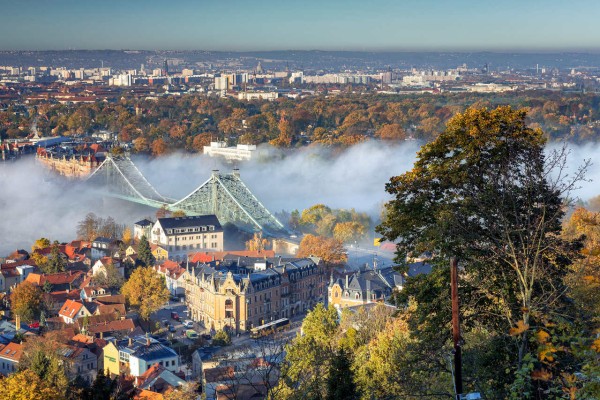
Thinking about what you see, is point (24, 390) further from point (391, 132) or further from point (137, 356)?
point (391, 132)

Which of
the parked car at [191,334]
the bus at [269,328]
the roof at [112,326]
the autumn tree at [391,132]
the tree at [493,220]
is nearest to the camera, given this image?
the tree at [493,220]

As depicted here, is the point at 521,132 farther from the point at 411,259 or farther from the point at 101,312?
the point at 101,312

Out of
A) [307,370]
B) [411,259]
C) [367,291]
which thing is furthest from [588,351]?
[367,291]

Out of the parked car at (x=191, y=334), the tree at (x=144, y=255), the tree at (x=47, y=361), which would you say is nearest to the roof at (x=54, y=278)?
the tree at (x=144, y=255)

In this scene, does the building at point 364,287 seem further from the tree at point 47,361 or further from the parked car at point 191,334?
the tree at point 47,361

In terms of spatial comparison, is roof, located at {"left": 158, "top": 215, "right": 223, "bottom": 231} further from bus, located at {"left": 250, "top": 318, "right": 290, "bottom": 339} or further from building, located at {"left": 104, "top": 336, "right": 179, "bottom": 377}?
building, located at {"left": 104, "top": 336, "right": 179, "bottom": 377}
